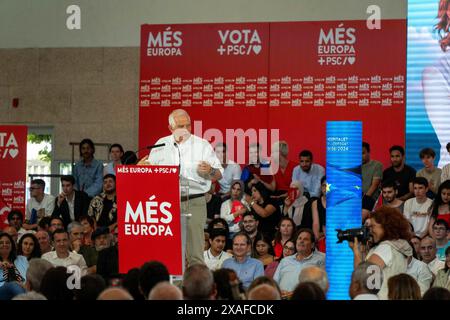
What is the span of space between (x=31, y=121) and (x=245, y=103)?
9.88 ft

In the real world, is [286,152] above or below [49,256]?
above

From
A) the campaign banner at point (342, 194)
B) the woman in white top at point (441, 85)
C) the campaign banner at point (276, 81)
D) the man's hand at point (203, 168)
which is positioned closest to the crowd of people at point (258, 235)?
the campaign banner at point (342, 194)

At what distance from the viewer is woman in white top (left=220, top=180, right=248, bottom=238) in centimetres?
939

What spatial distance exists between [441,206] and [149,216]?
331 cm

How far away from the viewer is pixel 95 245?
334 inches

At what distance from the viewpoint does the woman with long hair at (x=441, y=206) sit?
27.8ft

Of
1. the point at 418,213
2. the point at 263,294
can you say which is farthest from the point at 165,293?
the point at 418,213

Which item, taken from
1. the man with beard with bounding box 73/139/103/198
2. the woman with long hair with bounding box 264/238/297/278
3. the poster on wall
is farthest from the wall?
the woman with long hair with bounding box 264/238/297/278

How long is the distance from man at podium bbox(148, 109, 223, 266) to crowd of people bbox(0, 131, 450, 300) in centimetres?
19

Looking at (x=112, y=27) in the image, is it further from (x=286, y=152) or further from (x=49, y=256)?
(x=49, y=256)

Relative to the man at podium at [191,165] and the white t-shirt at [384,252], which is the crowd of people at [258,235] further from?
the man at podium at [191,165]

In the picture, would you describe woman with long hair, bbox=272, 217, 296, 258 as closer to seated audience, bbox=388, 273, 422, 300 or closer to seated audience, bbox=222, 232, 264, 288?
seated audience, bbox=222, 232, 264, 288

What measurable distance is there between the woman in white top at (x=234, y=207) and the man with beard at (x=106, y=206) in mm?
1089

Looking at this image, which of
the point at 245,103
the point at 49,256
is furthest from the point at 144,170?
the point at 245,103
